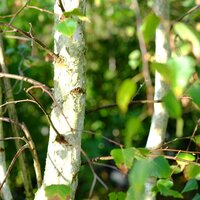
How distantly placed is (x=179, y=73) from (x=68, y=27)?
420mm

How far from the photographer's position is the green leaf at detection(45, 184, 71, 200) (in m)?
1.22

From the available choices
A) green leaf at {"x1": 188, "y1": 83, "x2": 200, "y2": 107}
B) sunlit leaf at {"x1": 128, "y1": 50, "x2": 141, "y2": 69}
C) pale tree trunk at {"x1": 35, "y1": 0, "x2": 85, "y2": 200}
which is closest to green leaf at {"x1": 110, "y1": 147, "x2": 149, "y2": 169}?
pale tree trunk at {"x1": 35, "y1": 0, "x2": 85, "y2": 200}

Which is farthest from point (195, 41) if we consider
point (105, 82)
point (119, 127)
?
point (105, 82)

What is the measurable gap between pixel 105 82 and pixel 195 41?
382 cm

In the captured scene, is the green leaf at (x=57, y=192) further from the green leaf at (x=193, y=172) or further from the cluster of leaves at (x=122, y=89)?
the green leaf at (x=193, y=172)

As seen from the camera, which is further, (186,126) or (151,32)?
(186,126)

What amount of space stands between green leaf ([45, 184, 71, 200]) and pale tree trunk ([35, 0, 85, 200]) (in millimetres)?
74

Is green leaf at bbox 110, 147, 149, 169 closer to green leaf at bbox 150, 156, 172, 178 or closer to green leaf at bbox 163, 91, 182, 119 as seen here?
green leaf at bbox 150, 156, 172, 178

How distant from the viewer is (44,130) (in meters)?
3.47

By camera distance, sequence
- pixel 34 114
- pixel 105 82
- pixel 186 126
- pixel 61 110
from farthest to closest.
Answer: pixel 105 82 → pixel 186 126 → pixel 34 114 → pixel 61 110

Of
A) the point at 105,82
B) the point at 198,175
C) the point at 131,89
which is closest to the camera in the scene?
the point at 131,89

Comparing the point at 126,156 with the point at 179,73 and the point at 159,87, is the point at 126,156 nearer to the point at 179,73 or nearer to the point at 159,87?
the point at 179,73

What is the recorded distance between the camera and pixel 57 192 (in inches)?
48.2

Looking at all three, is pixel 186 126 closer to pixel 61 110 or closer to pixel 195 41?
pixel 61 110
